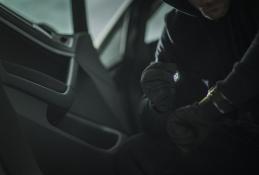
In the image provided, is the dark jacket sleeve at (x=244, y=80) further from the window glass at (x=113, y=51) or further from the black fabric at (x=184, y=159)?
the window glass at (x=113, y=51)

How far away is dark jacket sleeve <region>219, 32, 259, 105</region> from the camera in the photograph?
1021 millimetres

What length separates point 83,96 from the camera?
168cm

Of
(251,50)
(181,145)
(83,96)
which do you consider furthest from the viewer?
(83,96)

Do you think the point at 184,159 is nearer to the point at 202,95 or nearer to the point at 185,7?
the point at 202,95

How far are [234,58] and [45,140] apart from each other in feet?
1.70

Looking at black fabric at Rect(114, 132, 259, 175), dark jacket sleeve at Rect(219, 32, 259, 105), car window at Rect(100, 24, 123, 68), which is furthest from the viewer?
car window at Rect(100, 24, 123, 68)

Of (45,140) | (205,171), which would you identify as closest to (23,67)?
(45,140)

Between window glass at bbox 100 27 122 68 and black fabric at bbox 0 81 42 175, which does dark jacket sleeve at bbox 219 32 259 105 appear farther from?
window glass at bbox 100 27 122 68

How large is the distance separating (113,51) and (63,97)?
954 mm

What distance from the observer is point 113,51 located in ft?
7.46

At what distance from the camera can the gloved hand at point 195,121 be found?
108cm

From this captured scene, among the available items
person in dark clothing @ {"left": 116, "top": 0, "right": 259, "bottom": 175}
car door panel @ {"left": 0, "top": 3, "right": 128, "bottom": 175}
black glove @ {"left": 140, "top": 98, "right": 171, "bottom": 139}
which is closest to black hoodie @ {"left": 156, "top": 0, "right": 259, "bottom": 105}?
person in dark clothing @ {"left": 116, "top": 0, "right": 259, "bottom": 175}

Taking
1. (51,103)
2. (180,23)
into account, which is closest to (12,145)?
(51,103)

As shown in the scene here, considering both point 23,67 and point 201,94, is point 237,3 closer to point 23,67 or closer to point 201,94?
point 201,94
